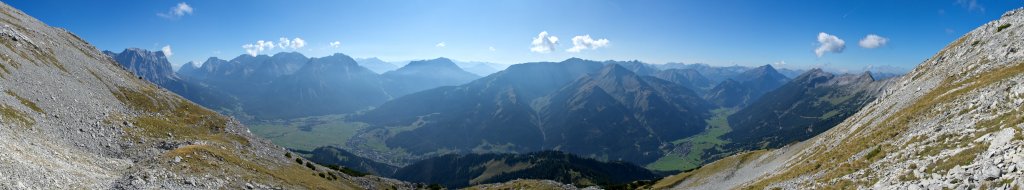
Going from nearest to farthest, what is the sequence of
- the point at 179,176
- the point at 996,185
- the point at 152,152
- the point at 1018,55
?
the point at 996,185
the point at 179,176
the point at 1018,55
the point at 152,152

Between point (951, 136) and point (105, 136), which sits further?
point (105, 136)

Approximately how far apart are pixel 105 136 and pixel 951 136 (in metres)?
98.6

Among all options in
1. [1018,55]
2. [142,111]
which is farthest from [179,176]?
[1018,55]

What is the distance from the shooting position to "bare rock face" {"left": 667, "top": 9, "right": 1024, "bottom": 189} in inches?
1086

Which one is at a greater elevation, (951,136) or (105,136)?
(951,136)

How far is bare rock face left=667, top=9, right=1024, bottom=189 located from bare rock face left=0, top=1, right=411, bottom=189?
202 ft

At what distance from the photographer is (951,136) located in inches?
1447

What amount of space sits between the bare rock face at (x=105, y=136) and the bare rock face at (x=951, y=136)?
61.5 m

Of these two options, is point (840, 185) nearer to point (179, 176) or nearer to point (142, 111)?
point (179, 176)

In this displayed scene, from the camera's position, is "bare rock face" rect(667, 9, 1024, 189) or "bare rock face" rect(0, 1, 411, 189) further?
"bare rock face" rect(0, 1, 411, 189)

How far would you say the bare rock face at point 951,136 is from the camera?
2759 cm

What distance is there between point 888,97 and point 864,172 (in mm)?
56323

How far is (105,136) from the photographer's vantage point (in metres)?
69.1

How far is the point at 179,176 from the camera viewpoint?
52.4 m
